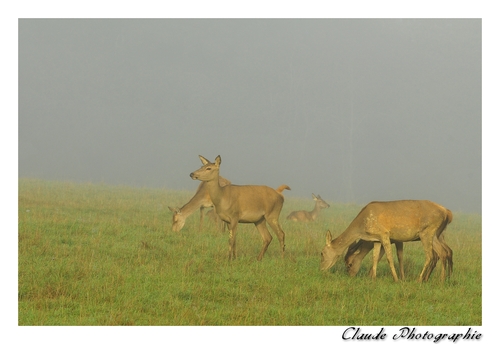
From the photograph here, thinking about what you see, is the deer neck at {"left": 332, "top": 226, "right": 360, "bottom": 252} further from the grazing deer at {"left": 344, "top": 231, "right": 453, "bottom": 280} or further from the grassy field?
the grassy field

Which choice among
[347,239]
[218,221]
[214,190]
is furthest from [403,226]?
[218,221]

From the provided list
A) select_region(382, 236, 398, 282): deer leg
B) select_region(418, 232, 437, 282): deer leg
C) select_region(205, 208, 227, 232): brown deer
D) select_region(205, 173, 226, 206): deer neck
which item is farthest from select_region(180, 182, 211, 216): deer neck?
select_region(418, 232, 437, 282): deer leg

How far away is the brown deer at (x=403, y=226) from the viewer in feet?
41.2

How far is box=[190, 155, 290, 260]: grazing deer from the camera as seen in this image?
14.5 m

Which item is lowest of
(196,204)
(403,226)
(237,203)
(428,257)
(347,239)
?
(428,257)

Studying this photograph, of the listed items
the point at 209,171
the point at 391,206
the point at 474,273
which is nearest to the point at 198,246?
the point at 209,171

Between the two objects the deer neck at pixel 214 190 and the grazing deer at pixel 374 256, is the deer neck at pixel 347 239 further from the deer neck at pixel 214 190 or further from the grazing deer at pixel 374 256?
the deer neck at pixel 214 190

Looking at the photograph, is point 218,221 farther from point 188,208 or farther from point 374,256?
point 374,256

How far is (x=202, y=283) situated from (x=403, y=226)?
162 inches

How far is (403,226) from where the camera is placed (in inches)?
494

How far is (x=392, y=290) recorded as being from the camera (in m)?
11.8

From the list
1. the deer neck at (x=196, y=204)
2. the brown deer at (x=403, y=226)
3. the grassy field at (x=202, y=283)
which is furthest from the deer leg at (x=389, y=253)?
the deer neck at (x=196, y=204)

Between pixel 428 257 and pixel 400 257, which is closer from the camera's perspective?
pixel 428 257

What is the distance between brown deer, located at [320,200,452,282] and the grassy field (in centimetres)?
59
